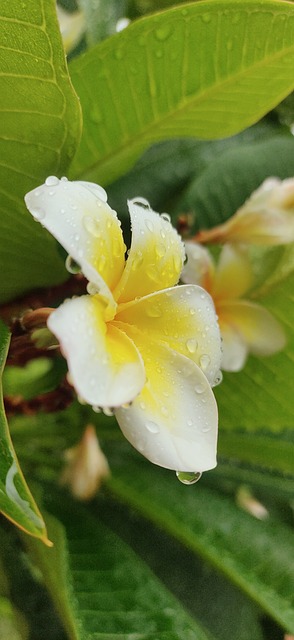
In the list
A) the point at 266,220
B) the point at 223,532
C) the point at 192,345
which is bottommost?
the point at 223,532

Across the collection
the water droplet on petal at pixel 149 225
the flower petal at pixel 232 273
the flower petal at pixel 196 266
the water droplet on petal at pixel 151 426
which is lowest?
the flower petal at pixel 232 273

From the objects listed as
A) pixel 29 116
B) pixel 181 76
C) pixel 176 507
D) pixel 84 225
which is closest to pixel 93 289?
pixel 84 225

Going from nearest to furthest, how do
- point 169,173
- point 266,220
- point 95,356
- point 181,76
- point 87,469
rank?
point 95,356 → point 181,76 → point 266,220 → point 87,469 → point 169,173

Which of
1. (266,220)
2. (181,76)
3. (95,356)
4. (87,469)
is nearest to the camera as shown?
(95,356)

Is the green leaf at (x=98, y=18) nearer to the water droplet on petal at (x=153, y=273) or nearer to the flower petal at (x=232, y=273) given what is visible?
the flower petal at (x=232, y=273)

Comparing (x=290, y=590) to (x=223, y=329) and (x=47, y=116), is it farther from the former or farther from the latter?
(x=47, y=116)

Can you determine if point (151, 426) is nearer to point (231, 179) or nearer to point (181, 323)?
point (181, 323)

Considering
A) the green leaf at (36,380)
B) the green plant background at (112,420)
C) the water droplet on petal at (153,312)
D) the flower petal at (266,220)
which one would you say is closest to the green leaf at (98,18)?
the green plant background at (112,420)
